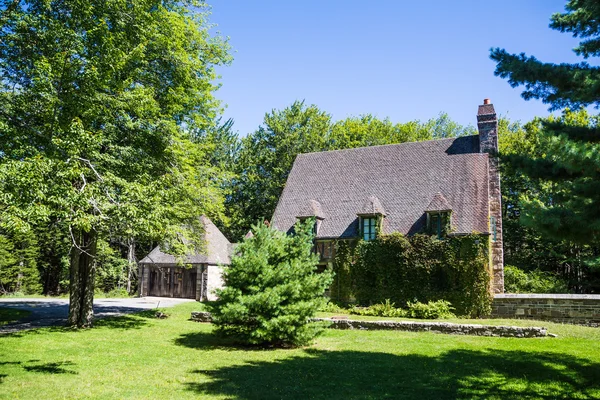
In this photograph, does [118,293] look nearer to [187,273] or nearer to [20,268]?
[187,273]

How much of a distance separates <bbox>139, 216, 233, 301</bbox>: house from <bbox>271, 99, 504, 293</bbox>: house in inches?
257

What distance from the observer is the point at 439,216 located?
73.2ft

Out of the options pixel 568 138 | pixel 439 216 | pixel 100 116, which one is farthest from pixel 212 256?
pixel 568 138

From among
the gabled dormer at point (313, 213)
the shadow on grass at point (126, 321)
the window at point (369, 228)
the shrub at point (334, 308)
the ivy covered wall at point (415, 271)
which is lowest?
the shadow on grass at point (126, 321)

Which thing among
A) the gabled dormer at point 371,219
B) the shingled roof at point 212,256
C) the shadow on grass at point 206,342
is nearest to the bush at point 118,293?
the shingled roof at point 212,256

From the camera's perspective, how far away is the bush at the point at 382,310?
20.9 m

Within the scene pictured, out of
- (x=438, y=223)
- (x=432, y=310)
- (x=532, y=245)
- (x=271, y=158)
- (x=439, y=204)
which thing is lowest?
(x=432, y=310)

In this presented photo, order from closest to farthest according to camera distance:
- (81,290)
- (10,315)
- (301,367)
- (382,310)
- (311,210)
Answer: (301,367) < (81,290) < (10,315) < (382,310) < (311,210)

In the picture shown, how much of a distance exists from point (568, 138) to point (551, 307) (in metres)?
14.8

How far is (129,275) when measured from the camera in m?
36.7

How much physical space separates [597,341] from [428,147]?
1441 centimetres

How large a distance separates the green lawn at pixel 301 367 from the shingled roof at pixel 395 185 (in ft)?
27.2

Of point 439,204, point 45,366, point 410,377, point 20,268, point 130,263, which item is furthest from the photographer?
point 130,263

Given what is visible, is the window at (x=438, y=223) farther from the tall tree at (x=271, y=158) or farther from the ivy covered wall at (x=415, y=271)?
the tall tree at (x=271, y=158)
